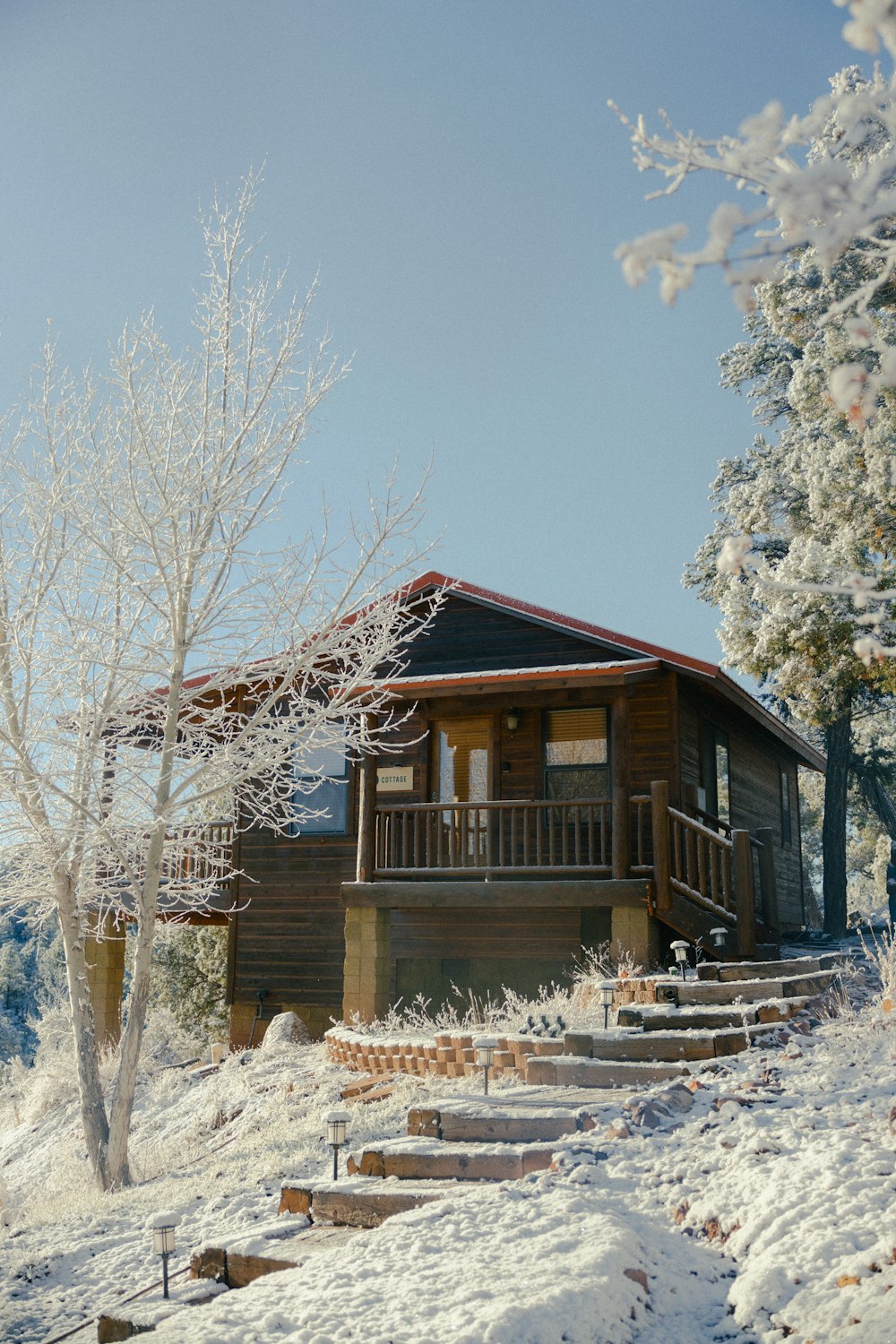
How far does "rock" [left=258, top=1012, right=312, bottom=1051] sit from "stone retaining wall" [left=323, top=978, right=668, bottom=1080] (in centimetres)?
313

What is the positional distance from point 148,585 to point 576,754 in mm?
7760

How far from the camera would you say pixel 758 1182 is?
541 cm

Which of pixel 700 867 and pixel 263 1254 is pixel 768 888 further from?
pixel 263 1254

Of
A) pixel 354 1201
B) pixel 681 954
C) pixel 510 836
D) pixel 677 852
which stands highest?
pixel 510 836

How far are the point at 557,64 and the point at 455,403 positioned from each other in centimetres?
1321

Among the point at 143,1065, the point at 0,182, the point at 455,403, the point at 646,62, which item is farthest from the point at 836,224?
the point at 455,403

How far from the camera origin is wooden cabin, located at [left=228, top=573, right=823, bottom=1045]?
45.0 feet

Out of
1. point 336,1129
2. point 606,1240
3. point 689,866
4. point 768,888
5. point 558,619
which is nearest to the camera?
point 606,1240

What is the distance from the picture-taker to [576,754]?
1656cm

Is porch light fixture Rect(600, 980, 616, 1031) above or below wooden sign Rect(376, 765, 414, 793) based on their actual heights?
below

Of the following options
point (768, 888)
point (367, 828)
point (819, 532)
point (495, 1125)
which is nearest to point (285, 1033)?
point (367, 828)

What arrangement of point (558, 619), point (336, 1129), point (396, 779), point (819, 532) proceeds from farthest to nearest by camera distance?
1. point (396, 779)
2. point (558, 619)
3. point (819, 532)
4. point (336, 1129)

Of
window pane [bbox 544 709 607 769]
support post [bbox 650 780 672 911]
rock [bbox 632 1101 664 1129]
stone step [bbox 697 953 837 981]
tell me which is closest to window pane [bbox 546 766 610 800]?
window pane [bbox 544 709 607 769]

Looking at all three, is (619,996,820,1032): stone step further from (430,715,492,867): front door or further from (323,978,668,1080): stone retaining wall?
(430,715,492,867): front door
